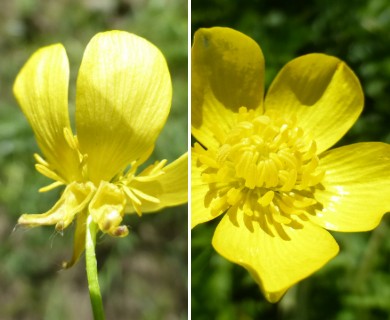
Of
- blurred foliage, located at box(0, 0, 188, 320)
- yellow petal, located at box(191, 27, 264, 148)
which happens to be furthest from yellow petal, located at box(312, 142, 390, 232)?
blurred foliage, located at box(0, 0, 188, 320)

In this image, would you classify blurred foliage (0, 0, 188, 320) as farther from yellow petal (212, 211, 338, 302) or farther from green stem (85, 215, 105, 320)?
green stem (85, 215, 105, 320)

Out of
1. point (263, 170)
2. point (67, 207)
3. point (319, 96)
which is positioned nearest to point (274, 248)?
point (263, 170)

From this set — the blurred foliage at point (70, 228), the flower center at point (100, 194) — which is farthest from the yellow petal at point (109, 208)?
the blurred foliage at point (70, 228)

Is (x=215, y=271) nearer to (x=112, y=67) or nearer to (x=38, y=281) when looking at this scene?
(x=38, y=281)

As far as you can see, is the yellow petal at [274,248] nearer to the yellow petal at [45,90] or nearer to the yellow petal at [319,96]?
the yellow petal at [319,96]

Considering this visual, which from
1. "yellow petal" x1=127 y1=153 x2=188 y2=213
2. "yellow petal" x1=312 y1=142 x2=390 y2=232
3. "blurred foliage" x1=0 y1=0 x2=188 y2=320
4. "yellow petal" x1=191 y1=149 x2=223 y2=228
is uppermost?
"yellow petal" x1=127 y1=153 x2=188 y2=213

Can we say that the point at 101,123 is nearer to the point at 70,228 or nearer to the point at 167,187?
the point at 167,187
